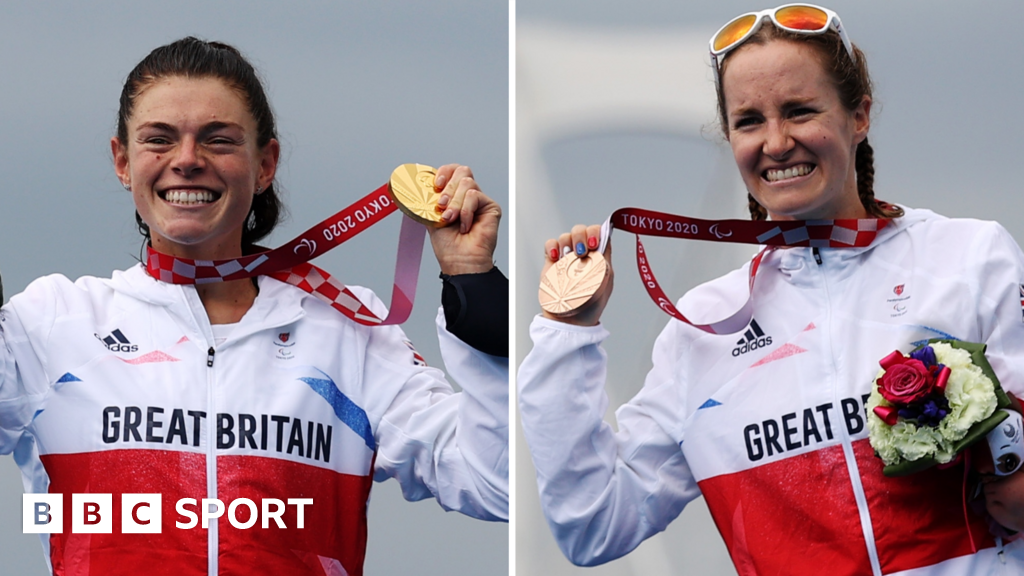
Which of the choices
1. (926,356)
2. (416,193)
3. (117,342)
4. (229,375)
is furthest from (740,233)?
(117,342)

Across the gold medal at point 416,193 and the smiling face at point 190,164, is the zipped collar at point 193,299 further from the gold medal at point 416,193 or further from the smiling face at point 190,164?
the gold medal at point 416,193

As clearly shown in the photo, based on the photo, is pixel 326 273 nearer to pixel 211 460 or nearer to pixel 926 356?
pixel 211 460

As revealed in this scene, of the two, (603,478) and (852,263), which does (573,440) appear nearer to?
(603,478)

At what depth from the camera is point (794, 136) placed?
4164 mm

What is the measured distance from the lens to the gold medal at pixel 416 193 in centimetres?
414

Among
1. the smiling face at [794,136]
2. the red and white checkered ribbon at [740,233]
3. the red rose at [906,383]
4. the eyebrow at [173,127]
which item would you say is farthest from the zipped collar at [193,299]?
the red rose at [906,383]

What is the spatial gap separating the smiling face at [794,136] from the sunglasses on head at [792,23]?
5cm

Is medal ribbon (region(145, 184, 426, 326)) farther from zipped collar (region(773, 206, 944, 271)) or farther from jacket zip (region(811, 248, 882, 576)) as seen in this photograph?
jacket zip (region(811, 248, 882, 576))

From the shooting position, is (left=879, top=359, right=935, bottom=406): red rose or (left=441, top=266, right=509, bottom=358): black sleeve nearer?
(left=879, top=359, right=935, bottom=406): red rose

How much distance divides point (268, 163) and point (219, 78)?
312 millimetres

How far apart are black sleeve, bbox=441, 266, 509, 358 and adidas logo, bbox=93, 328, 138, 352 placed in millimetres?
951

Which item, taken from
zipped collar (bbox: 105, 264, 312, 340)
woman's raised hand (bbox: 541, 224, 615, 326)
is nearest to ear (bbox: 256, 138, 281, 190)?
zipped collar (bbox: 105, 264, 312, 340)

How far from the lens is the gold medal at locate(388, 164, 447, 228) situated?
4145mm

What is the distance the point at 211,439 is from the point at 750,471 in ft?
5.22
